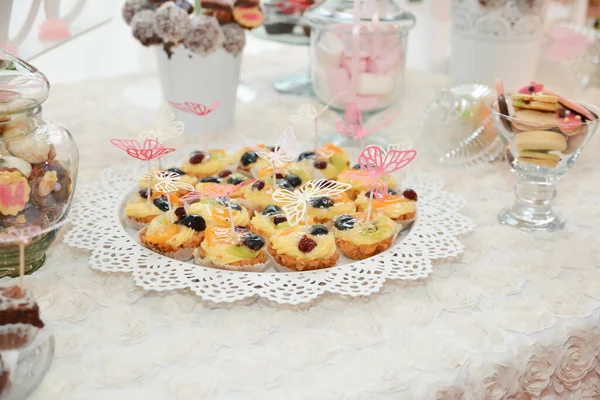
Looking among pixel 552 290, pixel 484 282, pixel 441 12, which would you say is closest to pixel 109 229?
pixel 484 282

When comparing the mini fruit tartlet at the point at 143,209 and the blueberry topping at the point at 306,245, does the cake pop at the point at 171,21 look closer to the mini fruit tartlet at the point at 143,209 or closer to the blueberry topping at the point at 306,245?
the mini fruit tartlet at the point at 143,209

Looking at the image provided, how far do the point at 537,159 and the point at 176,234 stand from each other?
2.14ft

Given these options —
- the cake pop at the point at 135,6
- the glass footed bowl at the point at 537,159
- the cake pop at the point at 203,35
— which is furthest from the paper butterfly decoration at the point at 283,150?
the cake pop at the point at 135,6

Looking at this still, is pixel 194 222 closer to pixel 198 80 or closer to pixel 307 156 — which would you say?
pixel 307 156

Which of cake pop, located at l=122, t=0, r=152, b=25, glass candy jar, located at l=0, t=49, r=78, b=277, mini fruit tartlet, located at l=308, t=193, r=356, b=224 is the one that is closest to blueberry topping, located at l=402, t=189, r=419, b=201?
mini fruit tartlet, located at l=308, t=193, r=356, b=224

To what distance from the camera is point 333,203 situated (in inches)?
47.3

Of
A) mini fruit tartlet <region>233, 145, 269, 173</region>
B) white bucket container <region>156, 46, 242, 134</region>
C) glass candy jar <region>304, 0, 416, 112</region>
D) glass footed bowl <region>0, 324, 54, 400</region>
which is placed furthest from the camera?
white bucket container <region>156, 46, 242, 134</region>

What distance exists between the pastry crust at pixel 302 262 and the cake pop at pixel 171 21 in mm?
745

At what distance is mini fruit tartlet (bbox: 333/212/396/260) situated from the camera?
1.08 meters

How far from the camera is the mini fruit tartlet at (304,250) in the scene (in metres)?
1.03

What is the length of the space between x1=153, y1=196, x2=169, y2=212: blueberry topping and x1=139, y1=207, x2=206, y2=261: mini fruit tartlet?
54mm

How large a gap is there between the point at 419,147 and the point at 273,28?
27.8 inches

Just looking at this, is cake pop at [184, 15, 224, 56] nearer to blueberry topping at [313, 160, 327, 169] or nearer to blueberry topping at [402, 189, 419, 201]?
blueberry topping at [313, 160, 327, 169]

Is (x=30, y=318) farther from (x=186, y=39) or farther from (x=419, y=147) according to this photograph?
(x=419, y=147)
